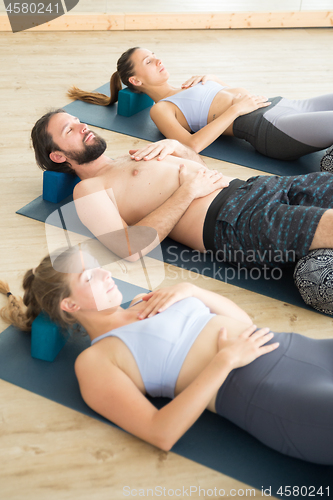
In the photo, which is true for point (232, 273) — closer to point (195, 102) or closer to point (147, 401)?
point (147, 401)

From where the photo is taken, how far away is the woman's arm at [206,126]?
9.21 feet

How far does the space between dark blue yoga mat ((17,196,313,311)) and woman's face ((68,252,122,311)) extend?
2.09 feet

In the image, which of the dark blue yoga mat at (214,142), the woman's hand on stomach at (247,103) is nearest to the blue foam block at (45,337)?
the dark blue yoga mat at (214,142)

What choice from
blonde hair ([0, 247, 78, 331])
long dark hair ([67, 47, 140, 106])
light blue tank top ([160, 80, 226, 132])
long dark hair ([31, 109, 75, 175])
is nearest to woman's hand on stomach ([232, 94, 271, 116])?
Result: light blue tank top ([160, 80, 226, 132])

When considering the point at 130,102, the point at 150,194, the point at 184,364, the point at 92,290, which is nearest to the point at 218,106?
the point at 130,102

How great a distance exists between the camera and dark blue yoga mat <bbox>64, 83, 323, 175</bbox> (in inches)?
113

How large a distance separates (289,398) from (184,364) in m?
0.31

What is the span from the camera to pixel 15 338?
180 centimetres

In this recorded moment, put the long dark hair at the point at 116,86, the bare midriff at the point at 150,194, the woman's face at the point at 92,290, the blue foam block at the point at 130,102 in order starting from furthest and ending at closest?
the blue foam block at the point at 130,102, the long dark hair at the point at 116,86, the bare midriff at the point at 150,194, the woman's face at the point at 92,290

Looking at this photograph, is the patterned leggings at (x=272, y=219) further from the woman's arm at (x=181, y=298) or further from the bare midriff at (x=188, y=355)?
the bare midriff at (x=188, y=355)

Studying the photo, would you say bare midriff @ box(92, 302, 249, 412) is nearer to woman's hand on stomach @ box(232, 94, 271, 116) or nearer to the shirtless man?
the shirtless man

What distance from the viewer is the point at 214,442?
148cm

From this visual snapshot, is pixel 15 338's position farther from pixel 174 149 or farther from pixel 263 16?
pixel 263 16

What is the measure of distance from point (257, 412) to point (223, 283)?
829mm
